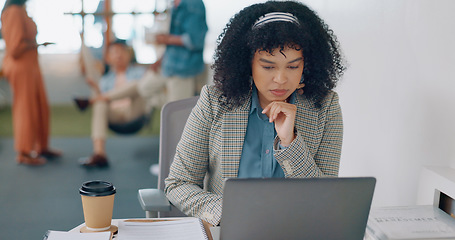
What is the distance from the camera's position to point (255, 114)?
1479 mm

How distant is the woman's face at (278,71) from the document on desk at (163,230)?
1.53 feet

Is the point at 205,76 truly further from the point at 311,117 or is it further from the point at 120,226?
the point at 120,226

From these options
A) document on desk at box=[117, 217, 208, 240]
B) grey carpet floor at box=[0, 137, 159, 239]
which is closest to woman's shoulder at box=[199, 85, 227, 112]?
A: document on desk at box=[117, 217, 208, 240]

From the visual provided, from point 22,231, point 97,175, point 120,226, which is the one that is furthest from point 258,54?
point 97,175

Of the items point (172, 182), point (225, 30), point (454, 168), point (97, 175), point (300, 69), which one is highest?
point (225, 30)

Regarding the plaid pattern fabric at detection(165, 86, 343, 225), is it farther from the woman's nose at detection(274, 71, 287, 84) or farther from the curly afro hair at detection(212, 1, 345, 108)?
the woman's nose at detection(274, 71, 287, 84)

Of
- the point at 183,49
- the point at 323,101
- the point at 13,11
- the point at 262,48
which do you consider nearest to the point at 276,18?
the point at 262,48

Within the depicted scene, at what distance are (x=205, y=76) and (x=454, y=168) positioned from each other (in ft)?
10.3

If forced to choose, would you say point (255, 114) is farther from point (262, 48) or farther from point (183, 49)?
point (183, 49)

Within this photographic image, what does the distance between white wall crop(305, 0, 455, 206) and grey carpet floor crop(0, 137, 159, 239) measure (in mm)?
1570

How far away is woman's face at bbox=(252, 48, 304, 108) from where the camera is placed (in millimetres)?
1300

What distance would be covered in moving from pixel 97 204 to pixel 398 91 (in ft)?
3.43

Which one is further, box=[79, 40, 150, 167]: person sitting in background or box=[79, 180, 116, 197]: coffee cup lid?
box=[79, 40, 150, 167]: person sitting in background

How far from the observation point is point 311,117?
1.46 m
